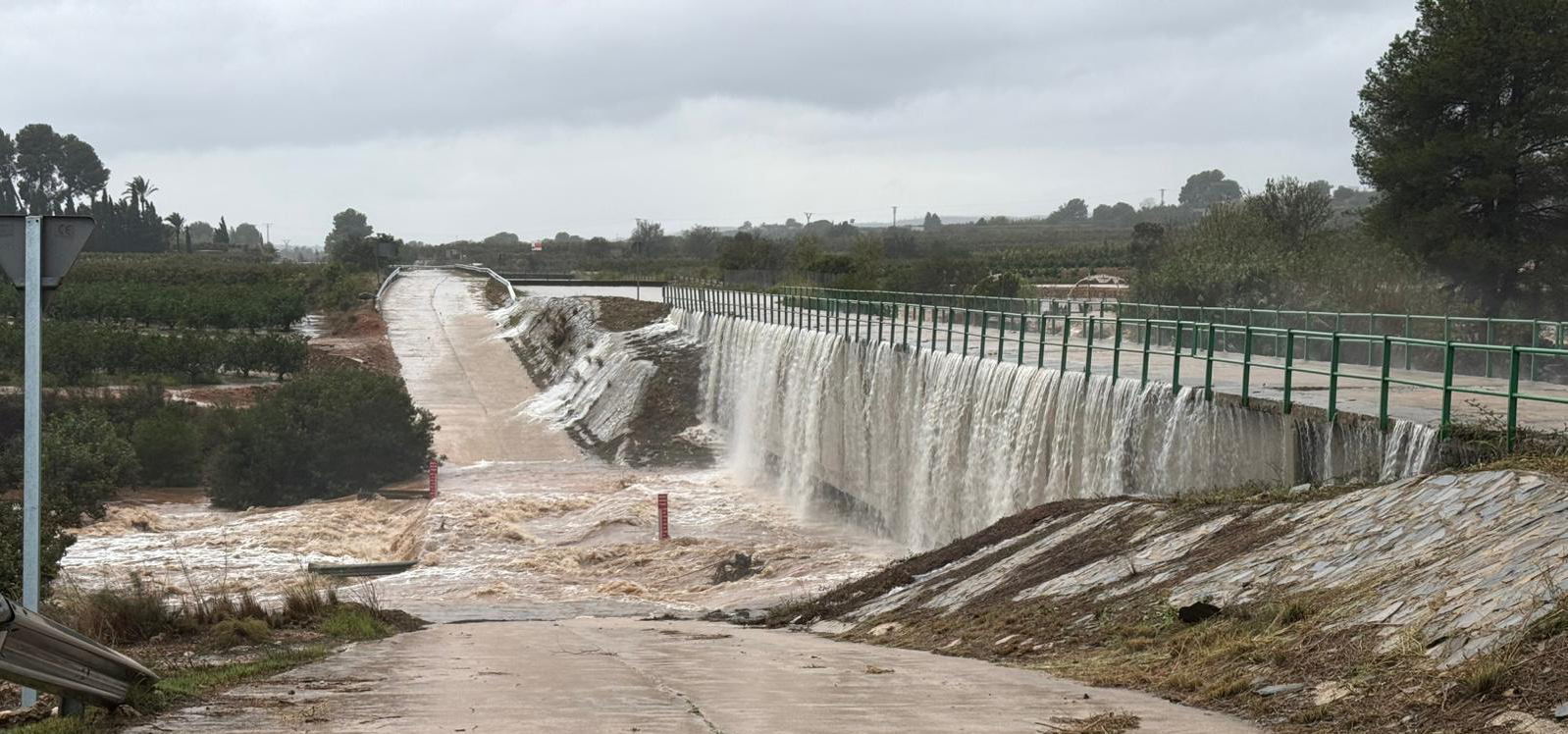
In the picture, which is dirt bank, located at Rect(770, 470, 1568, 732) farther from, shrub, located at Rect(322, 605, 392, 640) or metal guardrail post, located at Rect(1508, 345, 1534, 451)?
shrub, located at Rect(322, 605, 392, 640)

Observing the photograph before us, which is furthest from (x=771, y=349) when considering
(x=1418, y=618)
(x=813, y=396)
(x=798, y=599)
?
(x=1418, y=618)

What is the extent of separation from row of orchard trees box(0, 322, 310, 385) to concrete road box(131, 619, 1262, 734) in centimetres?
5195

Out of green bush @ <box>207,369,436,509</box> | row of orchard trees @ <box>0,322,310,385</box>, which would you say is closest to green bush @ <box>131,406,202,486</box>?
green bush @ <box>207,369,436,509</box>

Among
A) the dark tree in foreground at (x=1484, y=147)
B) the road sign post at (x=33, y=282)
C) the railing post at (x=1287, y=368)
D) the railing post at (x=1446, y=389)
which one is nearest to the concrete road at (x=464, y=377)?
the dark tree in foreground at (x=1484, y=147)

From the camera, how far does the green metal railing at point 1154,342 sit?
14508mm

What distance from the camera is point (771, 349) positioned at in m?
45.9

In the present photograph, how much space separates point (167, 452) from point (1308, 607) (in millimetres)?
43061

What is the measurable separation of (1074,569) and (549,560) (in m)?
18.9

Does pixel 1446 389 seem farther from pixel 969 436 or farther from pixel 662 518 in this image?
pixel 662 518

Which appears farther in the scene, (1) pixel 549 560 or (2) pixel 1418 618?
(1) pixel 549 560

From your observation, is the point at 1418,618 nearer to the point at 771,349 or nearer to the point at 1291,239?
the point at 771,349

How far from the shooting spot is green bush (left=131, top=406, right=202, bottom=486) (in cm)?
4691

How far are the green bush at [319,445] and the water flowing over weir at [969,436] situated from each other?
9898 millimetres

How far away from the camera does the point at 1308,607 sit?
9.88 meters
